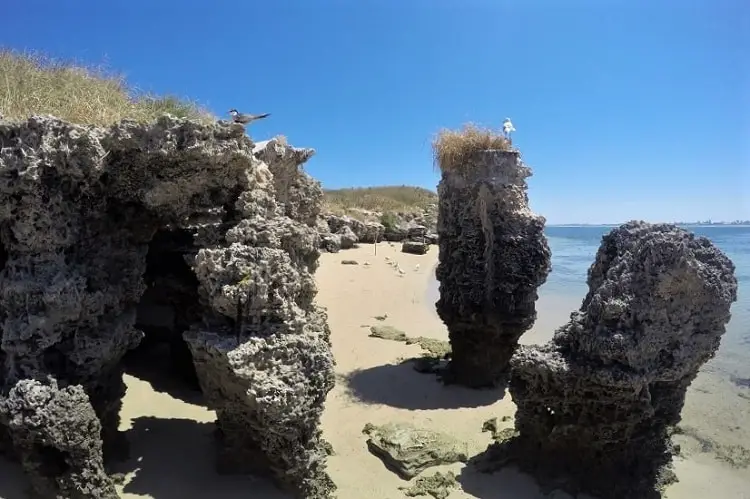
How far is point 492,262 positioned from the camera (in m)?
7.61

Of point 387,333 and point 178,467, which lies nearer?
point 178,467

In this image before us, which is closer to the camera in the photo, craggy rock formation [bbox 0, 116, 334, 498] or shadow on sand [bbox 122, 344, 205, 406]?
craggy rock formation [bbox 0, 116, 334, 498]

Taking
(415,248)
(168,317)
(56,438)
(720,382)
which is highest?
(415,248)

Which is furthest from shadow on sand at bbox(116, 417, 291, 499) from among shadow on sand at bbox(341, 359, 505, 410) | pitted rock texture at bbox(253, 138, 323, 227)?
pitted rock texture at bbox(253, 138, 323, 227)

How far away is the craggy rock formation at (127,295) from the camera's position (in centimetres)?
385

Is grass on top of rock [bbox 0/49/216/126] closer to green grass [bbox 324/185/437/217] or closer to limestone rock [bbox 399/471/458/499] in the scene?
limestone rock [bbox 399/471/458/499]

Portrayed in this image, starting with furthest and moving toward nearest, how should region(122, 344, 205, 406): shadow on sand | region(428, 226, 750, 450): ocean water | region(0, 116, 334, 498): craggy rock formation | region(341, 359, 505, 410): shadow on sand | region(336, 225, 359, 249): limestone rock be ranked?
region(336, 225, 359, 249): limestone rock → region(341, 359, 505, 410): shadow on sand → region(428, 226, 750, 450): ocean water → region(122, 344, 205, 406): shadow on sand → region(0, 116, 334, 498): craggy rock formation

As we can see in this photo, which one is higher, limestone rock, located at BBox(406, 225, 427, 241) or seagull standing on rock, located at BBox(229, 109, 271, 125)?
seagull standing on rock, located at BBox(229, 109, 271, 125)

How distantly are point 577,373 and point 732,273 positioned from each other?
1569 millimetres

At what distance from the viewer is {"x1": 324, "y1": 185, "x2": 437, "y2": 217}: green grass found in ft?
130

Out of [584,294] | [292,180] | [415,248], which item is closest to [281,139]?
[292,180]

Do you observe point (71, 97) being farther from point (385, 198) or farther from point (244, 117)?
point (385, 198)

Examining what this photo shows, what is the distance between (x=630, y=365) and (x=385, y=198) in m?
42.1

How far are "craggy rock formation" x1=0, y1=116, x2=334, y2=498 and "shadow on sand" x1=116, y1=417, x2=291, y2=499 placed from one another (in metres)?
0.16
